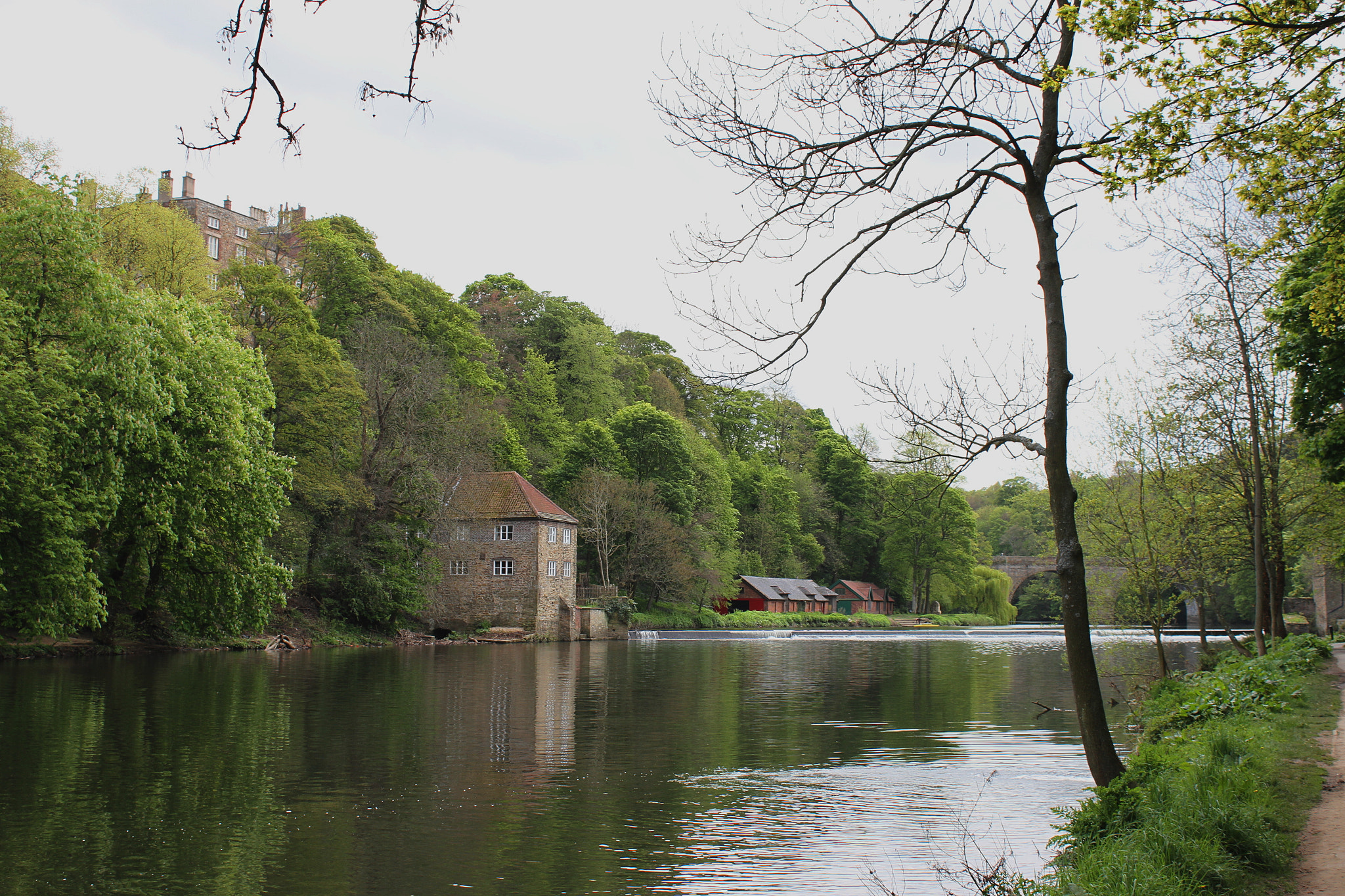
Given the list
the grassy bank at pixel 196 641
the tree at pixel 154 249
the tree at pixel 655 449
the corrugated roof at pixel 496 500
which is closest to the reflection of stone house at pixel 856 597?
the tree at pixel 655 449

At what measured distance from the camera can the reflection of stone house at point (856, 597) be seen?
78.3 metres

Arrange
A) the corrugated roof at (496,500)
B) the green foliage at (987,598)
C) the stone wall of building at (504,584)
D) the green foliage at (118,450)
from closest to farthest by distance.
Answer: the green foliage at (118,450)
the stone wall of building at (504,584)
the corrugated roof at (496,500)
the green foliage at (987,598)

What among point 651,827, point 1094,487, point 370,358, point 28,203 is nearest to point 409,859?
point 651,827

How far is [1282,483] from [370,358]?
31222mm

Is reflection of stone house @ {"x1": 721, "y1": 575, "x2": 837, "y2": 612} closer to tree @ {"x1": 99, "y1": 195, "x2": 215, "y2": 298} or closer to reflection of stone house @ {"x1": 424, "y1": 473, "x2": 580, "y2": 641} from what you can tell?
reflection of stone house @ {"x1": 424, "y1": 473, "x2": 580, "y2": 641}

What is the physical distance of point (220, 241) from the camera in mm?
61031

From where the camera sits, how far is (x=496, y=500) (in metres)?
45.6

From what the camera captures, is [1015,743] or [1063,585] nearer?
[1063,585]

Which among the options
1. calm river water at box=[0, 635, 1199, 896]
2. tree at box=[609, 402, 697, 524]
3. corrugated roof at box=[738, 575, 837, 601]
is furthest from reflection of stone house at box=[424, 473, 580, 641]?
corrugated roof at box=[738, 575, 837, 601]

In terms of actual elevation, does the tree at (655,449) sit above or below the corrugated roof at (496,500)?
above

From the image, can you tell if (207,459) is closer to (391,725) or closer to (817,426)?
(391,725)

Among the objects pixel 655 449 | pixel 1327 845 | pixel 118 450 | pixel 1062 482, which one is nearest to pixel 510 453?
pixel 655 449

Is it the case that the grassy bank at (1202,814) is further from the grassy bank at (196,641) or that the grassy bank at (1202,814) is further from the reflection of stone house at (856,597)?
the reflection of stone house at (856,597)

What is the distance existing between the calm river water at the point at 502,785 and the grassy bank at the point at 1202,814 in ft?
4.07
